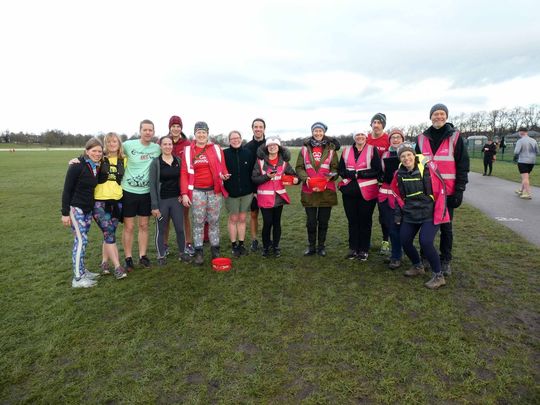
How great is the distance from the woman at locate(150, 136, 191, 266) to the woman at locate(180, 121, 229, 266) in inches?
6.2

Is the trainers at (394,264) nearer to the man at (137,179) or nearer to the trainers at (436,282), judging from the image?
the trainers at (436,282)

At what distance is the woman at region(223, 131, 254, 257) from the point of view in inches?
220

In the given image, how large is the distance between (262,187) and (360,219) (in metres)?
1.66

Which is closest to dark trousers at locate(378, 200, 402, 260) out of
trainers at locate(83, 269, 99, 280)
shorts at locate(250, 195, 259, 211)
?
shorts at locate(250, 195, 259, 211)

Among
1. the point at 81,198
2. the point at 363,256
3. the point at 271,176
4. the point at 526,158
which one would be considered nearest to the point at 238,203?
the point at 271,176

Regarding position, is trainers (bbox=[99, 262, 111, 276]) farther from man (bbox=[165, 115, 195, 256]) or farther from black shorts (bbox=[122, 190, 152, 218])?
man (bbox=[165, 115, 195, 256])

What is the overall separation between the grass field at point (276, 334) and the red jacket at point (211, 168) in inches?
49.6

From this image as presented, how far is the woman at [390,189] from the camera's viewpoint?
5020mm

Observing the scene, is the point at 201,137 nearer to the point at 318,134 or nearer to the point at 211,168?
the point at 211,168

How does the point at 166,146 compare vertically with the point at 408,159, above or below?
above

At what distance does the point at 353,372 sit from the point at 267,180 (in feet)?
10.8

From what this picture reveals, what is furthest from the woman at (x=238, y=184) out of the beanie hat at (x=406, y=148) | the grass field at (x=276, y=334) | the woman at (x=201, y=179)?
the beanie hat at (x=406, y=148)

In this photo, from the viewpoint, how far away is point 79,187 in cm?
450

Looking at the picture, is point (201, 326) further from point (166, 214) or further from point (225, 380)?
point (166, 214)
